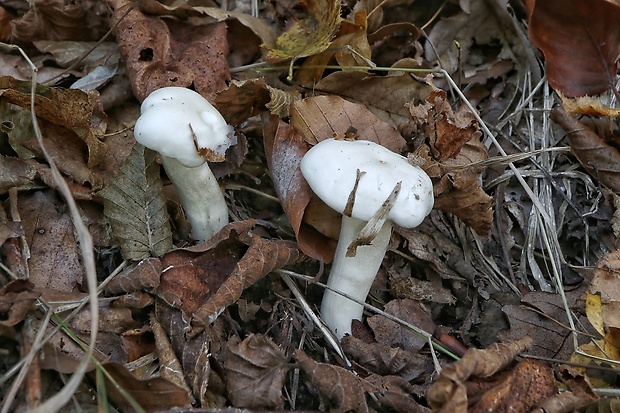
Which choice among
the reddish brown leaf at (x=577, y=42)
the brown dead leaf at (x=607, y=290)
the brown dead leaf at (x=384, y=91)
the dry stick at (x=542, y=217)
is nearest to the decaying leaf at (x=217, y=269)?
the brown dead leaf at (x=384, y=91)

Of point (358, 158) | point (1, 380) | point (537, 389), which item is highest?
point (358, 158)

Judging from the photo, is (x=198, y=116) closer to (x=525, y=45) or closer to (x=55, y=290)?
(x=55, y=290)

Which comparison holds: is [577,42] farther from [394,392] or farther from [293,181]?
[394,392]

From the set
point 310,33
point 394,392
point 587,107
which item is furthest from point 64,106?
point 587,107

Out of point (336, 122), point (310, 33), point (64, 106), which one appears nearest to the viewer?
point (64, 106)

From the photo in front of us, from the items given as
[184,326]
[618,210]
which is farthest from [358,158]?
[618,210]

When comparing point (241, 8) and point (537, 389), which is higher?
point (241, 8)
